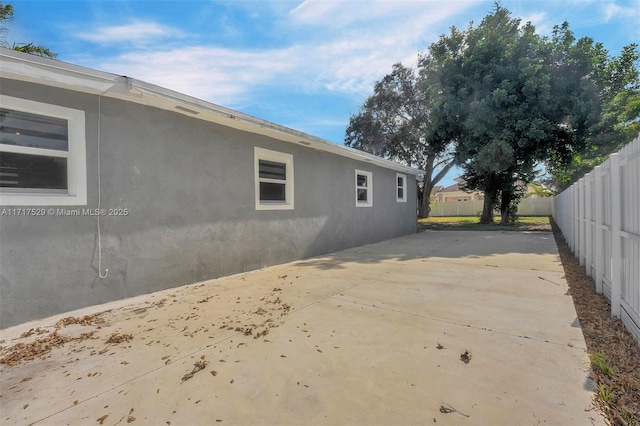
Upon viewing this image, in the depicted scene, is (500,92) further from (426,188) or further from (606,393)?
(426,188)

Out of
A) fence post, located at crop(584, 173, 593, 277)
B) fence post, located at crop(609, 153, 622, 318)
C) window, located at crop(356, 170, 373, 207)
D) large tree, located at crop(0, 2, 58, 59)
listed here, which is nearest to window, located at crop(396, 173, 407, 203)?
window, located at crop(356, 170, 373, 207)

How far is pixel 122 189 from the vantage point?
14.7 feet

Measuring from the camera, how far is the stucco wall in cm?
368

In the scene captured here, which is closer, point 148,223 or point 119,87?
point 119,87

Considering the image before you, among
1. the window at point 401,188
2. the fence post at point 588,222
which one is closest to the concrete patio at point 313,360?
the fence post at point 588,222

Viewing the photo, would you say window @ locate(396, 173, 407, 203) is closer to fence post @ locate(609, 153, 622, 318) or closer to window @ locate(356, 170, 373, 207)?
window @ locate(356, 170, 373, 207)

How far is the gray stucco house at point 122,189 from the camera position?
3627 millimetres

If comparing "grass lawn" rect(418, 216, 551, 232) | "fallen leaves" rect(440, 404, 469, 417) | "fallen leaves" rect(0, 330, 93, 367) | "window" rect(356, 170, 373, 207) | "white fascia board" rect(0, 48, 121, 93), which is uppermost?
"white fascia board" rect(0, 48, 121, 93)

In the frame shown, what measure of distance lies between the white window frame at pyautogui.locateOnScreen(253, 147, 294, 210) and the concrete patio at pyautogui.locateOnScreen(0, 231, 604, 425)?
7.83 ft

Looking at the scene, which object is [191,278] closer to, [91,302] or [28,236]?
[91,302]

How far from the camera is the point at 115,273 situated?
441 centimetres

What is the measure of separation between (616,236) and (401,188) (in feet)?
32.7

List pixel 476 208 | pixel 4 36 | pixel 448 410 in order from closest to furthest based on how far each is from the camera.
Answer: pixel 448 410 < pixel 4 36 < pixel 476 208

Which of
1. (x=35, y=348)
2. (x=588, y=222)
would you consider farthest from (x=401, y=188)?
(x=35, y=348)
